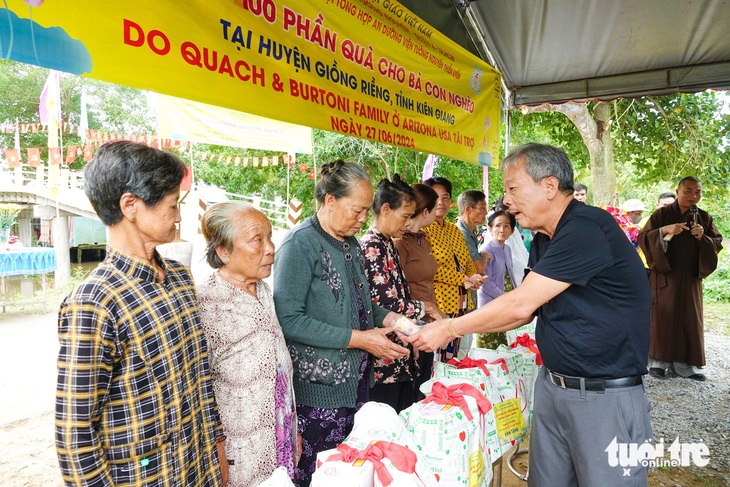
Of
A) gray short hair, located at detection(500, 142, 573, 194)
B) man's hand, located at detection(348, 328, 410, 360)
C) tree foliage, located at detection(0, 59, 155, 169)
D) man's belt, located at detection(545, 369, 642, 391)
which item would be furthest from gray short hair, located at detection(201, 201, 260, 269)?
tree foliage, located at detection(0, 59, 155, 169)

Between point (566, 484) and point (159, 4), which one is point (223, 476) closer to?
point (566, 484)

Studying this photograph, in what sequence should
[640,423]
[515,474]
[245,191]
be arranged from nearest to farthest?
[640,423] → [515,474] → [245,191]

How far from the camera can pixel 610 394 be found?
6.11 feet

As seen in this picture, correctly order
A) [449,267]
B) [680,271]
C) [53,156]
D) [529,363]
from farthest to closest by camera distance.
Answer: [53,156], [680,271], [449,267], [529,363]

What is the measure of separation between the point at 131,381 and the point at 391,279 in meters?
1.68

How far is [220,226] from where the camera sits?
1.76 metres

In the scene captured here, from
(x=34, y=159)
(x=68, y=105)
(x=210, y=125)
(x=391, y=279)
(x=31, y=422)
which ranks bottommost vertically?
(x=31, y=422)

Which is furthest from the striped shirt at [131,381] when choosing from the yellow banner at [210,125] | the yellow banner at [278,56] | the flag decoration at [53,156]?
the flag decoration at [53,156]

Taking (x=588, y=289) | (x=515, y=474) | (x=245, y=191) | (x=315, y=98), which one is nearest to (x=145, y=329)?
(x=315, y=98)

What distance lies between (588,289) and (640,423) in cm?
61

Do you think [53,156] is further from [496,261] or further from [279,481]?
[279,481]

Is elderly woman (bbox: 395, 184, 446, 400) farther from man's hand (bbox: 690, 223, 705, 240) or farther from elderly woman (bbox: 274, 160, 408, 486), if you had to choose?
man's hand (bbox: 690, 223, 705, 240)

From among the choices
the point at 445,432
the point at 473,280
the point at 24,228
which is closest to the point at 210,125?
the point at 473,280

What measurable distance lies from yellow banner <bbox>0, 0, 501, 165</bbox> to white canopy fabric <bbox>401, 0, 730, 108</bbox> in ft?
1.96
